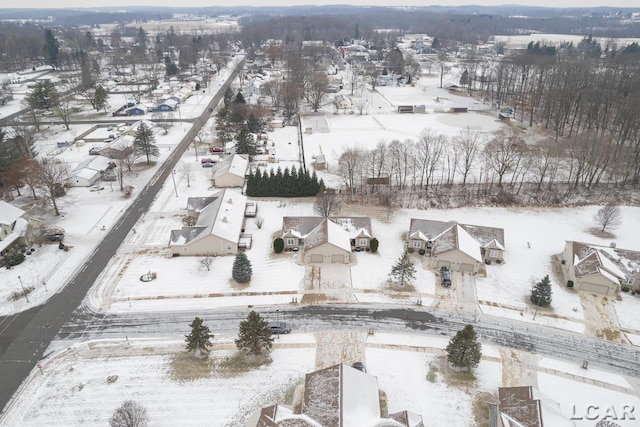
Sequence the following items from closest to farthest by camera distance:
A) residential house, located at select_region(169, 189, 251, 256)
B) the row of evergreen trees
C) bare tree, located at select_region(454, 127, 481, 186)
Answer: residential house, located at select_region(169, 189, 251, 256) < the row of evergreen trees < bare tree, located at select_region(454, 127, 481, 186)

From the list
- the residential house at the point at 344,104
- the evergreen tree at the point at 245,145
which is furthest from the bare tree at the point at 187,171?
the residential house at the point at 344,104

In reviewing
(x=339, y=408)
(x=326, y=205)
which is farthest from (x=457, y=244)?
(x=339, y=408)

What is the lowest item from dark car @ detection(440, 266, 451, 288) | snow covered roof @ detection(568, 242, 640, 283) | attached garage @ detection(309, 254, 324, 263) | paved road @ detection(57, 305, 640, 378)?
paved road @ detection(57, 305, 640, 378)

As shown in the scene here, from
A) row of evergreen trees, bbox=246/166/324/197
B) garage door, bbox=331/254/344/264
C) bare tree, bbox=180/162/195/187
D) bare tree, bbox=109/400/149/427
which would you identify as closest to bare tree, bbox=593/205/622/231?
garage door, bbox=331/254/344/264

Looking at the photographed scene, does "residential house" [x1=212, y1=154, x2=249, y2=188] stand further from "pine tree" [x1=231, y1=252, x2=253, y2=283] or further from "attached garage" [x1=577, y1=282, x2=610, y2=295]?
"attached garage" [x1=577, y1=282, x2=610, y2=295]

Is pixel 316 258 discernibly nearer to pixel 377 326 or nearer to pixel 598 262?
pixel 377 326

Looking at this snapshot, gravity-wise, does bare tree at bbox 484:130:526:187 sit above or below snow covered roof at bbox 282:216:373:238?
above
